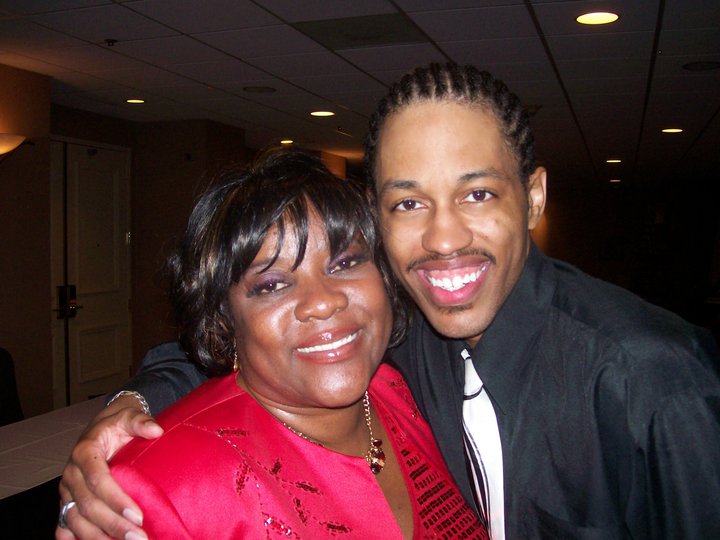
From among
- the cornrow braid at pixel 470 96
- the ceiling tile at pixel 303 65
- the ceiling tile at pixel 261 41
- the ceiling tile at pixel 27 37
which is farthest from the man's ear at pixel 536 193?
the ceiling tile at pixel 27 37

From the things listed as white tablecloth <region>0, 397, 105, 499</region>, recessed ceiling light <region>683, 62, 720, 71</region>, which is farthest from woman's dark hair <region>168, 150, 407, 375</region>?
recessed ceiling light <region>683, 62, 720, 71</region>

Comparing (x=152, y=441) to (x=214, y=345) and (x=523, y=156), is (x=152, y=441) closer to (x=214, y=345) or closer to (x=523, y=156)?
(x=214, y=345)

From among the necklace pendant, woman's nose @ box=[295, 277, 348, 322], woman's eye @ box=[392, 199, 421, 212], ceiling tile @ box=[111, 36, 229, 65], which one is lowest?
the necklace pendant

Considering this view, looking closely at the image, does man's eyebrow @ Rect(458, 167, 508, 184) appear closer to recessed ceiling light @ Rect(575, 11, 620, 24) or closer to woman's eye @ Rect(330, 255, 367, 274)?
woman's eye @ Rect(330, 255, 367, 274)

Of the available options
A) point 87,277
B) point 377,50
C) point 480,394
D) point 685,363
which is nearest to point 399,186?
point 480,394

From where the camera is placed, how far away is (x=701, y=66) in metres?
4.79

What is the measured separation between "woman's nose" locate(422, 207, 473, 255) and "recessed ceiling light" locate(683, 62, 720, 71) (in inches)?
166

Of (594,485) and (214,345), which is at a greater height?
(214,345)

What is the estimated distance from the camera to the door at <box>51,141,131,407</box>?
6.61m

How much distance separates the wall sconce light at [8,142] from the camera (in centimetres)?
466

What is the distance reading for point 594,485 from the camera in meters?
1.21

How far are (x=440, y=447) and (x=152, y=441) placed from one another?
0.70m

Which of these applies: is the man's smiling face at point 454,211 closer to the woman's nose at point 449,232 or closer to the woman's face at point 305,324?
the woman's nose at point 449,232

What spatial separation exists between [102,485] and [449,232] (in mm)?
818
